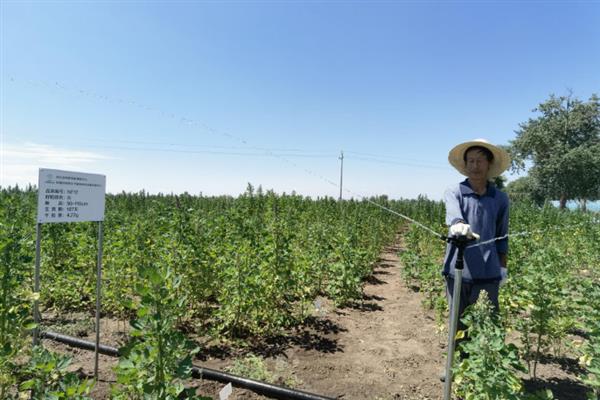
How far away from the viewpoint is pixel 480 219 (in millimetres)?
A: 2850

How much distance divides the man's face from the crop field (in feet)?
2.12

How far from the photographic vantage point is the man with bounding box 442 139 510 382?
110 inches

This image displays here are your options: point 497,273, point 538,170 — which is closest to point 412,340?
point 497,273

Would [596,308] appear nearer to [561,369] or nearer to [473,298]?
[473,298]

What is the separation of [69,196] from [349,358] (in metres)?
3.12

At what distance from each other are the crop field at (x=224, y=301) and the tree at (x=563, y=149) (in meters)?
30.6

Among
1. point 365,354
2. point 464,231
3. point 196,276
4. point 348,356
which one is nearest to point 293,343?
point 348,356

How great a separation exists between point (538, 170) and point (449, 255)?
3629 cm

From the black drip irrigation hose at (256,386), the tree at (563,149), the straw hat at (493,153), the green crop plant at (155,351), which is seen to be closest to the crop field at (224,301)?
the green crop plant at (155,351)

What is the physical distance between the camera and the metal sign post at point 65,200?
2695 millimetres

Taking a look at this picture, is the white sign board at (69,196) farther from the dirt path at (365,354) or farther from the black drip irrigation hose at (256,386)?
the dirt path at (365,354)

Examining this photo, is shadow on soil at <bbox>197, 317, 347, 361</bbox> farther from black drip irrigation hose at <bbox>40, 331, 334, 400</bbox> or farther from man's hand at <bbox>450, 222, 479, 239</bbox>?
man's hand at <bbox>450, 222, 479, 239</bbox>

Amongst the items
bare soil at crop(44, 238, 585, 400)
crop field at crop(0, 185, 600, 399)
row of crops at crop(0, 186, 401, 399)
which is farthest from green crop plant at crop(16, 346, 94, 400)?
bare soil at crop(44, 238, 585, 400)

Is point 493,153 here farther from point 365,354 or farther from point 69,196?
point 69,196
